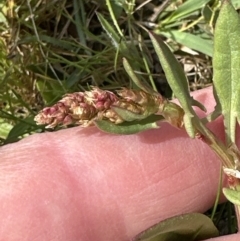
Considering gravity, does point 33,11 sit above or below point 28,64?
above

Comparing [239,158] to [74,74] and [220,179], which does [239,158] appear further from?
[74,74]

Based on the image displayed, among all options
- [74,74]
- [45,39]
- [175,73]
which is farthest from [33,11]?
[175,73]

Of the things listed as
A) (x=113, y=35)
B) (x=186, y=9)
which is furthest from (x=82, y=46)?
(x=186, y=9)

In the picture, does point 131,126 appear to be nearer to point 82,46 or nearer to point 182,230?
point 182,230

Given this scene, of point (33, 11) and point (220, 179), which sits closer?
point (220, 179)

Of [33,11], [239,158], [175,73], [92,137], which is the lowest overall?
[239,158]

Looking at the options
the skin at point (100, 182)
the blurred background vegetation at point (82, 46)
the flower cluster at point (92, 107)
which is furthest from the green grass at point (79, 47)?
the flower cluster at point (92, 107)

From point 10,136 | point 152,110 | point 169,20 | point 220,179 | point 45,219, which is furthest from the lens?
point 169,20
